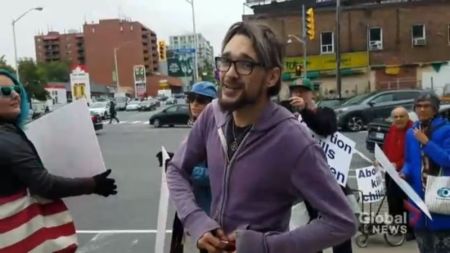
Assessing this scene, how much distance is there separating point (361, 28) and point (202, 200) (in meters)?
42.9

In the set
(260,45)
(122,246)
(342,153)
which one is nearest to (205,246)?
(260,45)

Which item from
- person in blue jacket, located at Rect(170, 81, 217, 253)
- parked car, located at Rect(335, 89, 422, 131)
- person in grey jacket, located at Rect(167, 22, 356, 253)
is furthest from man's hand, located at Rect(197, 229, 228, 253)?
parked car, located at Rect(335, 89, 422, 131)

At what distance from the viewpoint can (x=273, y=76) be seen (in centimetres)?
205

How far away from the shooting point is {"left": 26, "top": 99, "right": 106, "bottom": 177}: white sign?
282 centimetres

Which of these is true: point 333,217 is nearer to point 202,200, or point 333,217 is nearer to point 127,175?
point 202,200

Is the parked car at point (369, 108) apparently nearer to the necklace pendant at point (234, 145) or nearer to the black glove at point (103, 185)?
the black glove at point (103, 185)

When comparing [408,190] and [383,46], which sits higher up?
[383,46]

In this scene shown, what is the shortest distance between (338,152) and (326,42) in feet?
135

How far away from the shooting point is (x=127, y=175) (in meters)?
12.9

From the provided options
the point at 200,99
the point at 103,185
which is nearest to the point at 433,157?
the point at 200,99

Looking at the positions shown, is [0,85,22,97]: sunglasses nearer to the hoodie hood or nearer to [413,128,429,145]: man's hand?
the hoodie hood

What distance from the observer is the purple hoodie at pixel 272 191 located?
6.32 feet

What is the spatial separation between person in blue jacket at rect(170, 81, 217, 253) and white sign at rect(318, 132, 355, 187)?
1.21m

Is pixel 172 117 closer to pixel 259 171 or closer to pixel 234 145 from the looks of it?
pixel 234 145
